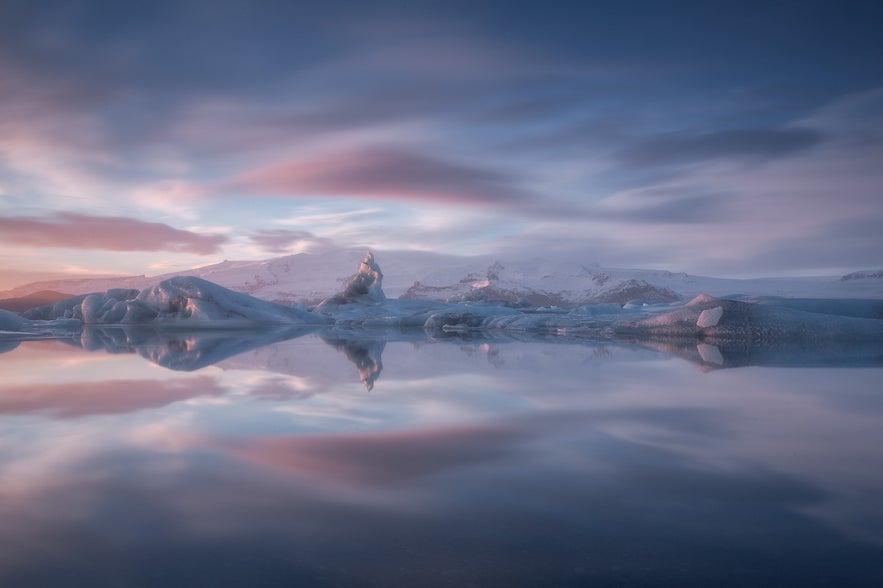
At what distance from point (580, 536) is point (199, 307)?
19.2 m

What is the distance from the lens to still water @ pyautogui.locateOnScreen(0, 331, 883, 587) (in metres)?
1.55

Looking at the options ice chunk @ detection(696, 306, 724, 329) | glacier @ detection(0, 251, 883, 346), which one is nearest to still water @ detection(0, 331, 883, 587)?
glacier @ detection(0, 251, 883, 346)

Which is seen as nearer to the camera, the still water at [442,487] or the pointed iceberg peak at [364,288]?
the still water at [442,487]

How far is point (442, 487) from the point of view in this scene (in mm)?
2186

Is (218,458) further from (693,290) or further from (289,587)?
(693,290)

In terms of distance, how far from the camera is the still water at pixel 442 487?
1.55 meters

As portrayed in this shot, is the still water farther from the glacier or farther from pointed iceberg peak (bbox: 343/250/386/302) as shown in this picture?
pointed iceberg peak (bbox: 343/250/386/302)

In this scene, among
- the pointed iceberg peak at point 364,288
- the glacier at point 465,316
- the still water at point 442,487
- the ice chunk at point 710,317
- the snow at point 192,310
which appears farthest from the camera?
the pointed iceberg peak at point 364,288

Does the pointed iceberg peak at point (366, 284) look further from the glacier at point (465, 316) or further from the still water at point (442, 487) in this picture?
the still water at point (442, 487)

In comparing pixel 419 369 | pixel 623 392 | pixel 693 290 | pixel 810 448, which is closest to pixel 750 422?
pixel 810 448

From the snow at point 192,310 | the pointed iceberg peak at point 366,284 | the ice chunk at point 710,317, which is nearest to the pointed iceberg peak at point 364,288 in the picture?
the pointed iceberg peak at point 366,284

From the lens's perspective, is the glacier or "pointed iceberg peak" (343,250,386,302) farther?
"pointed iceberg peak" (343,250,386,302)

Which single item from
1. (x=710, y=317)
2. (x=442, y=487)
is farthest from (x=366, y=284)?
(x=442, y=487)

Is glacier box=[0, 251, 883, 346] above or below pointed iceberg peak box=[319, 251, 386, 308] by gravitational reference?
below
